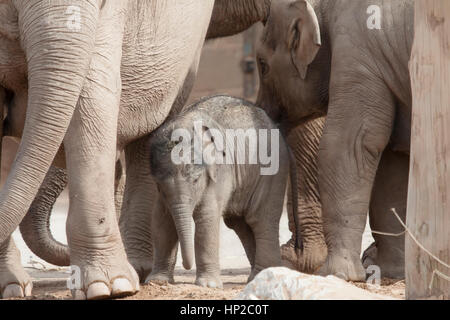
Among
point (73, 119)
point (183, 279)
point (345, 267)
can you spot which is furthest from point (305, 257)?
point (73, 119)

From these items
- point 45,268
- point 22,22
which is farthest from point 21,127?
point 45,268

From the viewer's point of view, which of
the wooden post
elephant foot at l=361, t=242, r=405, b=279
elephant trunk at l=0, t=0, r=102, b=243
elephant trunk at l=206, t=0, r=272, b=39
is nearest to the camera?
the wooden post

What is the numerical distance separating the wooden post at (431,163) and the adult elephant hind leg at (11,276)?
1.69 m

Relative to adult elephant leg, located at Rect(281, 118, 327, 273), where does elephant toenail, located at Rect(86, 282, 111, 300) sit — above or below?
below

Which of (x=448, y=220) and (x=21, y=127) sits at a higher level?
(x=21, y=127)

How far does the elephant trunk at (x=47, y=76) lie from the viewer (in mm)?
4816

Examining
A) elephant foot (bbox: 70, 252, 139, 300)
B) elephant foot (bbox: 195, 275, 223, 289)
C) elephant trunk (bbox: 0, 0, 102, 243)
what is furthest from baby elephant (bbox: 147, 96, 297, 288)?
elephant trunk (bbox: 0, 0, 102, 243)

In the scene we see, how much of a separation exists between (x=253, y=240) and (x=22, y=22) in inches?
72.4

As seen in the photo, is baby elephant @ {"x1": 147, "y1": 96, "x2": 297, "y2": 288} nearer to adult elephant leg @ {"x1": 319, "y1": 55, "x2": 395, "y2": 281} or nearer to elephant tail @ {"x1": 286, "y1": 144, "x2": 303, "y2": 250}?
elephant tail @ {"x1": 286, "y1": 144, "x2": 303, "y2": 250}

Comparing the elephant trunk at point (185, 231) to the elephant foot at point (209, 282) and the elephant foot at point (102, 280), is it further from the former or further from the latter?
the elephant foot at point (102, 280)

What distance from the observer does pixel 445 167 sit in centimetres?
461

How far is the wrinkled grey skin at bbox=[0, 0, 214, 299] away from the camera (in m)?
4.85

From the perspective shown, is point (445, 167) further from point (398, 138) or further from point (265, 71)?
point (265, 71)

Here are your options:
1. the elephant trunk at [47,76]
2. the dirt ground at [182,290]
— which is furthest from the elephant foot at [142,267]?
the elephant trunk at [47,76]
